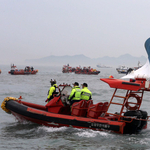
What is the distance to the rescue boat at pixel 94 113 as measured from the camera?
9.30m

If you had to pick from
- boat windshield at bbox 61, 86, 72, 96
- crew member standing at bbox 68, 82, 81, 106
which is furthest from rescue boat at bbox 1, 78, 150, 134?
crew member standing at bbox 68, 82, 81, 106

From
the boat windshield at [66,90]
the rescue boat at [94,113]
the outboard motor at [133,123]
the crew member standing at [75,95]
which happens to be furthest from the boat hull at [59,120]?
the boat windshield at [66,90]

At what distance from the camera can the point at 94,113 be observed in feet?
32.9

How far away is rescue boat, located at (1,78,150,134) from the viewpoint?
9.30 meters

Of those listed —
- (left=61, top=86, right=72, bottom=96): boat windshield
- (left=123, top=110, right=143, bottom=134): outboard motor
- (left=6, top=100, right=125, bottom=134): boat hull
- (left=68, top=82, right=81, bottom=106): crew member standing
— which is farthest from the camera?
(left=61, top=86, right=72, bottom=96): boat windshield

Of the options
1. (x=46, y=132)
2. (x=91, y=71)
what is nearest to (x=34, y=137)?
(x=46, y=132)

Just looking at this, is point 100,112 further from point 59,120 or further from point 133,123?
point 59,120

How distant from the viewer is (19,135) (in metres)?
10.2

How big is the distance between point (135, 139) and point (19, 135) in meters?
4.21

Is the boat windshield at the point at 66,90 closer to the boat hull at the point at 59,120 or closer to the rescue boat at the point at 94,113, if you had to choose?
the rescue boat at the point at 94,113

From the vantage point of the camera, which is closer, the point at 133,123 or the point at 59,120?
the point at 133,123

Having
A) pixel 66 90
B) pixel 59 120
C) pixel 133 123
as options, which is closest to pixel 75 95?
pixel 66 90

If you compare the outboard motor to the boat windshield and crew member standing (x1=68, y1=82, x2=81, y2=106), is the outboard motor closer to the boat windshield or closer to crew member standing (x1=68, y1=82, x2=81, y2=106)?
crew member standing (x1=68, y1=82, x2=81, y2=106)

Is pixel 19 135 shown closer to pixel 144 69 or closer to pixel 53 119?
pixel 53 119
